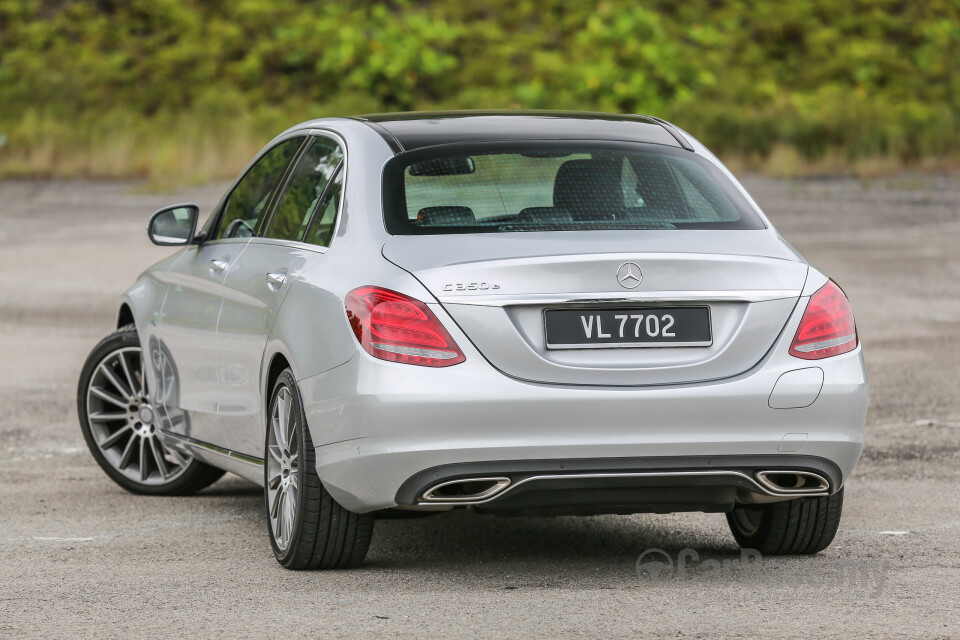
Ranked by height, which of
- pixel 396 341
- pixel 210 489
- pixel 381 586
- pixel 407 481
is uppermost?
pixel 396 341

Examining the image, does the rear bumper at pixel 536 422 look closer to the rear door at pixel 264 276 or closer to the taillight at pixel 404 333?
the taillight at pixel 404 333

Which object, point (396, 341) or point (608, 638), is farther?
point (396, 341)

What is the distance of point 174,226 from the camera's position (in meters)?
7.95

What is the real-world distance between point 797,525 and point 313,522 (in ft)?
6.02

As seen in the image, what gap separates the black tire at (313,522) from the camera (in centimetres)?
624

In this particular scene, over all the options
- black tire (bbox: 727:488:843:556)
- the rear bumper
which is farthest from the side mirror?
black tire (bbox: 727:488:843:556)

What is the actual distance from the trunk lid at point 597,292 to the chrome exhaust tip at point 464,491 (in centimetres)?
39

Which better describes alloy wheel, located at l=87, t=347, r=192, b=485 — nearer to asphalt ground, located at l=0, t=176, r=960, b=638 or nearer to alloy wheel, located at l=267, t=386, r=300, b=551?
asphalt ground, located at l=0, t=176, r=960, b=638

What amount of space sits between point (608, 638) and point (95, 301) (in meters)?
12.5

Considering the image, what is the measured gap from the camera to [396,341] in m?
5.79

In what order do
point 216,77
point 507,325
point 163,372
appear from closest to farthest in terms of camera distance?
point 507,325 < point 163,372 < point 216,77

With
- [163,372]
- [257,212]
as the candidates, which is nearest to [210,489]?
[163,372]

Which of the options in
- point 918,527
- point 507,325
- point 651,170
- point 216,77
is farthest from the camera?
point 216,77

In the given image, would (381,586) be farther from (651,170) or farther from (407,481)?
(651,170)
